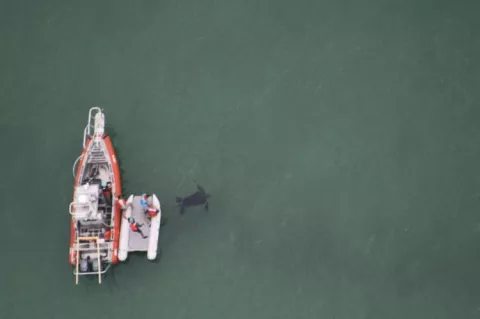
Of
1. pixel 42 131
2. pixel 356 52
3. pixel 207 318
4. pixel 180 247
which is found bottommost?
pixel 207 318

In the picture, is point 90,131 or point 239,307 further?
point 90,131

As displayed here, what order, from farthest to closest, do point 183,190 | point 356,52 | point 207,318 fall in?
point 356,52 < point 183,190 < point 207,318

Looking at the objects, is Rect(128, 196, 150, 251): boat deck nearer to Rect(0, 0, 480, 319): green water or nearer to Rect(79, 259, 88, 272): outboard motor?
Rect(0, 0, 480, 319): green water

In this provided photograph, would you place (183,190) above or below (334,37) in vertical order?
below

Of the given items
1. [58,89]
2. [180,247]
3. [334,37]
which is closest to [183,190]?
[180,247]

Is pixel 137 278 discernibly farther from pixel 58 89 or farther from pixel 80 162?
pixel 58 89

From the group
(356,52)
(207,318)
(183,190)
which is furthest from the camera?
(356,52)

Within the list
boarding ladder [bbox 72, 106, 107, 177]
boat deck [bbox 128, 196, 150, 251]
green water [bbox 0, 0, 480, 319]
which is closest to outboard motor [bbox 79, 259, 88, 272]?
green water [bbox 0, 0, 480, 319]
